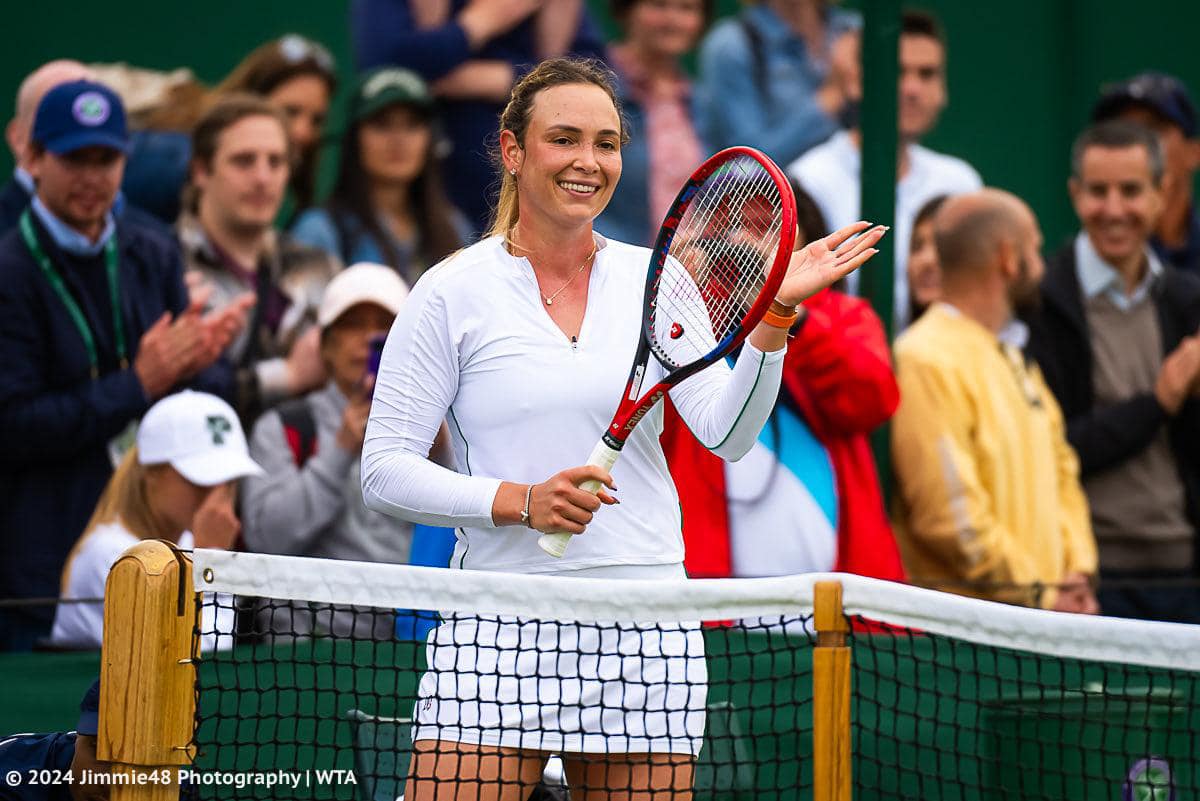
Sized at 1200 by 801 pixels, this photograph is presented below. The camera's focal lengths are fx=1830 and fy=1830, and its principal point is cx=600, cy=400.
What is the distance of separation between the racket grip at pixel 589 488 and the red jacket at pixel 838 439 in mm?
1896

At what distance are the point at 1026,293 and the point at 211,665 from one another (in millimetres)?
3281

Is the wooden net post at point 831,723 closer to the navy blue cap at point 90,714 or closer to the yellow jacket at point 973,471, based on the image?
the navy blue cap at point 90,714

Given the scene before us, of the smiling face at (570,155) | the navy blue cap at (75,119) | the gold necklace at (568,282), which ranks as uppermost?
the navy blue cap at (75,119)

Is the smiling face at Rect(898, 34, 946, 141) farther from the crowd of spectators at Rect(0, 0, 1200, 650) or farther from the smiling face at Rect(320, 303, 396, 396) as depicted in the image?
the smiling face at Rect(320, 303, 396, 396)

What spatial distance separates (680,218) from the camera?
3.72 meters

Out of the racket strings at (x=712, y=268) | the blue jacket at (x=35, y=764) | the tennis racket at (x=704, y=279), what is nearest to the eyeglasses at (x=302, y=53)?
the racket strings at (x=712, y=268)

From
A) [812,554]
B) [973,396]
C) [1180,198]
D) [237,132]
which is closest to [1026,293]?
[973,396]

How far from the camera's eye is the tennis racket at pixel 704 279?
3.36 m

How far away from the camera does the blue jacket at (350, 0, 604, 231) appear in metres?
7.37

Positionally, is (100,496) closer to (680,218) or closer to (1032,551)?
(680,218)

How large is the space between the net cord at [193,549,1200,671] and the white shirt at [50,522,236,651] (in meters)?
1.41

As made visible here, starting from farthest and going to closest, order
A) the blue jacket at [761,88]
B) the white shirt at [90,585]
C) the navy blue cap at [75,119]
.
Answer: the blue jacket at [761,88]
the navy blue cap at [75,119]
the white shirt at [90,585]

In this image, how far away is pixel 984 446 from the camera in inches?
235

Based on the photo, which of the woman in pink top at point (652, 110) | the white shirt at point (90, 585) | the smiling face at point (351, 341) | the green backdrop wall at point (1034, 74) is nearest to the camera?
the white shirt at point (90, 585)
